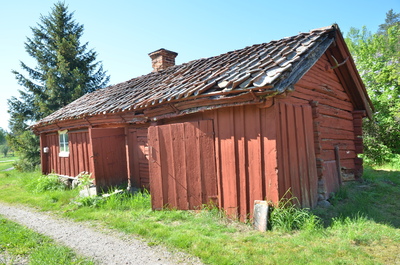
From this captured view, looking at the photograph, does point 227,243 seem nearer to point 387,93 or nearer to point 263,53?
point 263,53

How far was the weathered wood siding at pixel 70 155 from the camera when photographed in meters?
9.56

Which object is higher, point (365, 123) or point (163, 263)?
point (365, 123)

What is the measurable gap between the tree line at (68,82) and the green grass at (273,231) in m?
8.13

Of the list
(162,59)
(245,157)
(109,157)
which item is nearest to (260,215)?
(245,157)

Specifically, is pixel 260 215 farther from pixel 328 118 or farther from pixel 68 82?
pixel 68 82

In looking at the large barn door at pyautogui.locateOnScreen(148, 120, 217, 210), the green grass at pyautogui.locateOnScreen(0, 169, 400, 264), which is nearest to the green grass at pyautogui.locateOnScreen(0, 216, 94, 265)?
the green grass at pyautogui.locateOnScreen(0, 169, 400, 264)

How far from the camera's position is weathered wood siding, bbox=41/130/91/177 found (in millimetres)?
9562

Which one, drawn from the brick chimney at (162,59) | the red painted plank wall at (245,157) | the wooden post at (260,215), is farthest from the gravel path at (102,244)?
the brick chimney at (162,59)

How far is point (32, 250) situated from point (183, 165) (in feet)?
9.98

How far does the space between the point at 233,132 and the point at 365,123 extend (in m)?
12.0

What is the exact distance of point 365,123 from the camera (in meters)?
13.8

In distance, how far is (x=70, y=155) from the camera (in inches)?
407

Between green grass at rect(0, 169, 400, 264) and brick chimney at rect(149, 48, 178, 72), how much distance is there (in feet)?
22.8

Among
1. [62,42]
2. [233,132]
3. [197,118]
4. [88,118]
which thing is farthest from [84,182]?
[62,42]
